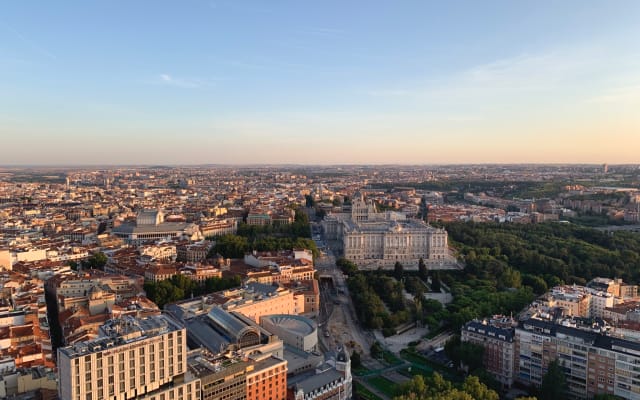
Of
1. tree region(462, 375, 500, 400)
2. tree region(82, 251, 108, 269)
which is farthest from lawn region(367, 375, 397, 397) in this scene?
tree region(82, 251, 108, 269)

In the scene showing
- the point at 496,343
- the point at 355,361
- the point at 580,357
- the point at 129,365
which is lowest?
the point at 355,361

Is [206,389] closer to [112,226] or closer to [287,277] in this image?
[287,277]

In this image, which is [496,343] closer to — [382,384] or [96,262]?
[382,384]

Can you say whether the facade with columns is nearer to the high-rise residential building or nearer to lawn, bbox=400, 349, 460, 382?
lawn, bbox=400, 349, 460, 382

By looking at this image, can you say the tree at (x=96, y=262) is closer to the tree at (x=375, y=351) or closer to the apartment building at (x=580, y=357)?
the tree at (x=375, y=351)

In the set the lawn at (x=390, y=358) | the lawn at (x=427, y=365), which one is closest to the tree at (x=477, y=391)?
the lawn at (x=427, y=365)

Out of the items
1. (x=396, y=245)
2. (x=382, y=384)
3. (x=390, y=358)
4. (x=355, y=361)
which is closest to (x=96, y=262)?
(x=355, y=361)
